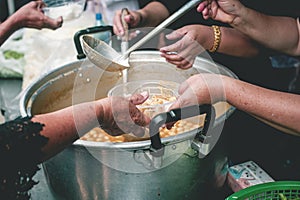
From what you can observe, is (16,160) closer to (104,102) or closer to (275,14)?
(104,102)

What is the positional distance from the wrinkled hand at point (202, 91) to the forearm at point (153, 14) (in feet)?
3.16

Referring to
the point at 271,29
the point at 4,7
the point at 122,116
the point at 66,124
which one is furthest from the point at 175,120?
the point at 4,7

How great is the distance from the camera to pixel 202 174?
1.64m

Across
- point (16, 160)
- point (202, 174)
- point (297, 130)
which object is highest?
point (16, 160)

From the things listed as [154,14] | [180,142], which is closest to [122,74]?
[154,14]

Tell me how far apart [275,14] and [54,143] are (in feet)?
5.13

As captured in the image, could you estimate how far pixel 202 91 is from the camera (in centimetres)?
158

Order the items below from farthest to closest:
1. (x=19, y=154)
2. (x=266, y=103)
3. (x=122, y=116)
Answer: (x=266, y=103)
(x=122, y=116)
(x=19, y=154)

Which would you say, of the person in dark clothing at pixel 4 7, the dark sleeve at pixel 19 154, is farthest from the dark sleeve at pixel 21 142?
the person in dark clothing at pixel 4 7

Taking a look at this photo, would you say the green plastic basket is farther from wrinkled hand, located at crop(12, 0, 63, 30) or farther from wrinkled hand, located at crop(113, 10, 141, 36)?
wrinkled hand, located at crop(12, 0, 63, 30)

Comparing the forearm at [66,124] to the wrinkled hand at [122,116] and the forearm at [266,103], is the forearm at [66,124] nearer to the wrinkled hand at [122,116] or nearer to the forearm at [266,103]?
the wrinkled hand at [122,116]

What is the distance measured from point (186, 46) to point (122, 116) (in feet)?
2.02

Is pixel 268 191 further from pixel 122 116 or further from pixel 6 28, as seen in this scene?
pixel 6 28

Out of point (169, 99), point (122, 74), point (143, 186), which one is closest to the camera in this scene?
point (143, 186)
